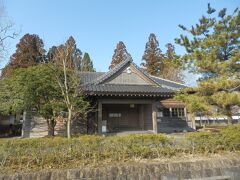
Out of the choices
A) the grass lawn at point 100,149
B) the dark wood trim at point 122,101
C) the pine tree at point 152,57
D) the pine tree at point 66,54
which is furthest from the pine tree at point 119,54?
the grass lawn at point 100,149

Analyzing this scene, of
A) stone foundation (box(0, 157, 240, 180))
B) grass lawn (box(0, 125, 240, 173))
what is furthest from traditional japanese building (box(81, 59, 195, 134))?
stone foundation (box(0, 157, 240, 180))

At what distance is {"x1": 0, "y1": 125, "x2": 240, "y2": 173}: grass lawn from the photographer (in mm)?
5727

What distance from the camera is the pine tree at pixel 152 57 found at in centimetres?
4178

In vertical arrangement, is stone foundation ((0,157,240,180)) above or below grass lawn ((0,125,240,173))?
below

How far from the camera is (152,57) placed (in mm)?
42844

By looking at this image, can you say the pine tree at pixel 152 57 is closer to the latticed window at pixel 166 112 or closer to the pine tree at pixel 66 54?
the latticed window at pixel 166 112

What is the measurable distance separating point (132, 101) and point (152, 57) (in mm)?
29812

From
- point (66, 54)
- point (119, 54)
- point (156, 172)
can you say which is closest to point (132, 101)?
point (66, 54)

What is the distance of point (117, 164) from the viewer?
5988mm

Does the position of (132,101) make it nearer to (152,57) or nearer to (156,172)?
(156,172)

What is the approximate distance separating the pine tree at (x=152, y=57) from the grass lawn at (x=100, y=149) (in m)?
34.5

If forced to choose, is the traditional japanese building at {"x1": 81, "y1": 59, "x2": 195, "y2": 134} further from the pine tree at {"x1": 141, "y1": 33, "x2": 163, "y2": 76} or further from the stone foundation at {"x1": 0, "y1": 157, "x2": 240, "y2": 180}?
the pine tree at {"x1": 141, "y1": 33, "x2": 163, "y2": 76}

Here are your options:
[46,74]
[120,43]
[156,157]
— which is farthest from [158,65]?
[156,157]

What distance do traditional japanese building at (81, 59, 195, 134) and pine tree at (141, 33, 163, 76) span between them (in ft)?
76.2
